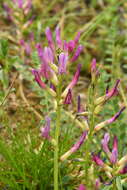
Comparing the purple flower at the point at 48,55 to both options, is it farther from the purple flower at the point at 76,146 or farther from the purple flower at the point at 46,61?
the purple flower at the point at 76,146

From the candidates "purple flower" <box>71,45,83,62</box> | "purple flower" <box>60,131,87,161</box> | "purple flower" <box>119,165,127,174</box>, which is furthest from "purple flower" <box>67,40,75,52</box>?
"purple flower" <box>119,165,127,174</box>

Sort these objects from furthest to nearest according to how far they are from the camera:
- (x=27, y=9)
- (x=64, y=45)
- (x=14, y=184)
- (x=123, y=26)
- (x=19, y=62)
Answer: (x=123, y=26) → (x=27, y=9) → (x=19, y=62) → (x=14, y=184) → (x=64, y=45)

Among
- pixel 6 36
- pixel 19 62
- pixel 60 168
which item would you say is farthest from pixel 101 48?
pixel 60 168

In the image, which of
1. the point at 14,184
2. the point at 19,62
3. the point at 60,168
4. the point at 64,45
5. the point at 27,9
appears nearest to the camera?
the point at 64,45

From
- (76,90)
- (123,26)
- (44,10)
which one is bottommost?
(76,90)

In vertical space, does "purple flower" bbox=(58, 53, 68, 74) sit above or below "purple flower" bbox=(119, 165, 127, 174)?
above

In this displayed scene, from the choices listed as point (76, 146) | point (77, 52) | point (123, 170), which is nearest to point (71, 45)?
point (77, 52)

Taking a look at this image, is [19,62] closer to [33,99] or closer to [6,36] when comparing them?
[33,99]

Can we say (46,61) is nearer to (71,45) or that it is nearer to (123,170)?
(71,45)

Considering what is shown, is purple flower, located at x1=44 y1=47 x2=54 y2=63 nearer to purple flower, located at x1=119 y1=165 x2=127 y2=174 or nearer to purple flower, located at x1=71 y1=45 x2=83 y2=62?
purple flower, located at x1=71 y1=45 x2=83 y2=62
